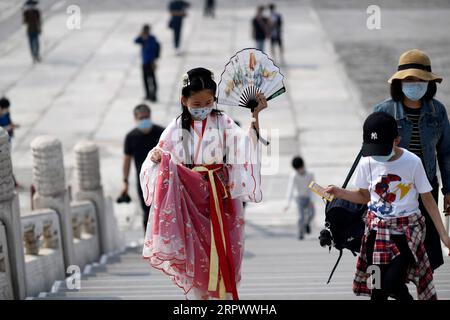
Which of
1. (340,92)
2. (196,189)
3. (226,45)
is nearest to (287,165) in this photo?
(340,92)

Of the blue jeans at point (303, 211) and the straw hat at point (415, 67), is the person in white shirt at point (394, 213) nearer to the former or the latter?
the straw hat at point (415, 67)

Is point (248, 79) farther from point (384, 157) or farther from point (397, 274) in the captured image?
point (397, 274)

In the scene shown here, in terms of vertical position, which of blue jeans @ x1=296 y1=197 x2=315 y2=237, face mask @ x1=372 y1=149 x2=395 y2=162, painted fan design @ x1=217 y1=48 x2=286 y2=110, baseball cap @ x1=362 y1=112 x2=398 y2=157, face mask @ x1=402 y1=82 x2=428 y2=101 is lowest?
blue jeans @ x1=296 y1=197 x2=315 y2=237

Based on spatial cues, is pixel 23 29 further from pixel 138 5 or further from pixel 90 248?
pixel 90 248

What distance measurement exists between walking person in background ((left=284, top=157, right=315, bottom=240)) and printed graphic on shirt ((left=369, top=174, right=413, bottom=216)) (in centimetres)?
631

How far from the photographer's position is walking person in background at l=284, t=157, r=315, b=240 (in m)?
12.6

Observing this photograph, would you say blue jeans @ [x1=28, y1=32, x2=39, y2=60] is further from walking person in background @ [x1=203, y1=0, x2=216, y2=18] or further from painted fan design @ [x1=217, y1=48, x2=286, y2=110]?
painted fan design @ [x1=217, y1=48, x2=286, y2=110]

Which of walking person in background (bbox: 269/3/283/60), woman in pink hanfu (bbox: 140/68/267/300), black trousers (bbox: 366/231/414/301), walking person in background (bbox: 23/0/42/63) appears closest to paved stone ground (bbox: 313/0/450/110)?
walking person in background (bbox: 269/3/283/60)

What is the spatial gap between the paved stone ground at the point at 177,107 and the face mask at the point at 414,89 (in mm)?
1576

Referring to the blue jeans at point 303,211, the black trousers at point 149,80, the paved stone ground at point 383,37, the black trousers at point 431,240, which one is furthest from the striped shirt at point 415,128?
the black trousers at point 149,80

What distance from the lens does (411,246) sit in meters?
6.16

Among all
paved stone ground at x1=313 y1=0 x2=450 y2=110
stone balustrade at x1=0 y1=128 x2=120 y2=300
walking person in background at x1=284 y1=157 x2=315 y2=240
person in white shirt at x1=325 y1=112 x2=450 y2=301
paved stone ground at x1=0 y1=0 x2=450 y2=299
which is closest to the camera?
person in white shirt at x1=325 y1=112 x2=450 y2=301

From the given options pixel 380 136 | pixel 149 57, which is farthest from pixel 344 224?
pixel 149 57
